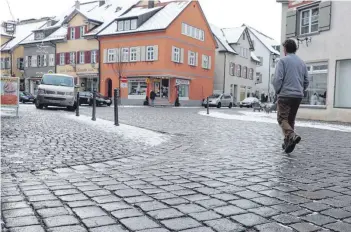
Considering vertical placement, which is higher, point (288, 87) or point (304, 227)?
point (288, 87)

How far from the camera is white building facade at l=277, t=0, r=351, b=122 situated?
17.0 m

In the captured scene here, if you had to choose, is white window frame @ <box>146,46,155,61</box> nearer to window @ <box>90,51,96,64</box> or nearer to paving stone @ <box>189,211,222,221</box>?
window @ <box>90,51,96,64</box>

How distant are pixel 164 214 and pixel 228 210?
1.79 feet

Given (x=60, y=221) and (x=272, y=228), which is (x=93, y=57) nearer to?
(x=60, y=221)

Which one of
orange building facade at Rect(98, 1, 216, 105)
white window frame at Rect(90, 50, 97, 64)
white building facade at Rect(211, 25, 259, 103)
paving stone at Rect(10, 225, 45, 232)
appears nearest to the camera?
paving stone at Rect(10, 225, 45, 232)

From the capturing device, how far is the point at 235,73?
50.4m

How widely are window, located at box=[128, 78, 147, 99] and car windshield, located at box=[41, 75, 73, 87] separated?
18.5 meters

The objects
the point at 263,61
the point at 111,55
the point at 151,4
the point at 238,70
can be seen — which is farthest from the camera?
the point at 263,61

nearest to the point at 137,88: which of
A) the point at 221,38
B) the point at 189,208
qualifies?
the point at 221,38

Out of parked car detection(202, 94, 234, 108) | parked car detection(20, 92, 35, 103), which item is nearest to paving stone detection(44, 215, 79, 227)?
parked car detection(202, 94, 234, 108)

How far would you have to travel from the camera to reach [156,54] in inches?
1516

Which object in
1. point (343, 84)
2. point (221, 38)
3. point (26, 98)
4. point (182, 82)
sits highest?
point (221, 38)

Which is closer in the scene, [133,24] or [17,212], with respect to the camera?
[17,212]

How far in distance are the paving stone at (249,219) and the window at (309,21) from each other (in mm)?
17290
